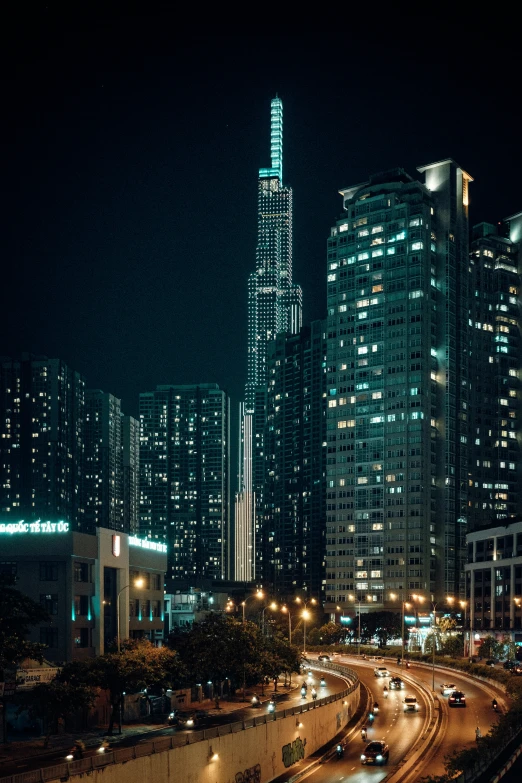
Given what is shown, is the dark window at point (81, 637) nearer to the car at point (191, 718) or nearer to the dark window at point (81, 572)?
the dark window at point (81, 572)

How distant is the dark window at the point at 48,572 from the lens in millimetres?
124188

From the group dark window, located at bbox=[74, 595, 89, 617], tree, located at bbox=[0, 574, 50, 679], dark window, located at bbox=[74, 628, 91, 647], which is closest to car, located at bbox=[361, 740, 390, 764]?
tree, located at bbox=[0, 574, 50, 679]

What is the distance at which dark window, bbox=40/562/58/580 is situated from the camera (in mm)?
124188

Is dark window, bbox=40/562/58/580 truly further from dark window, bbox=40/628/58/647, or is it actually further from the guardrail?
the guardrail

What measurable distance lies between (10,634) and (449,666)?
82764mm

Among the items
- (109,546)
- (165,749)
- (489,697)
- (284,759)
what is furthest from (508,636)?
(165,749)

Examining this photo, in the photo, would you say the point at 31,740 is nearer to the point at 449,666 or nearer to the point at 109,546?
Result: the point at 109,546

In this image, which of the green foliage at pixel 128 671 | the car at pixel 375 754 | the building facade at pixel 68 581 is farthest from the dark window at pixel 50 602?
the car at pixel 375 754

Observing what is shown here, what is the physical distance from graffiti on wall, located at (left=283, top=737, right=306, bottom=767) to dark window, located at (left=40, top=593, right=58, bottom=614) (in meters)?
42.9

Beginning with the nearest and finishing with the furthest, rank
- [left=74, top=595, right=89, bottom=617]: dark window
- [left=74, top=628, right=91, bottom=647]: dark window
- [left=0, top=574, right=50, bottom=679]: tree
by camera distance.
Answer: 1. [left=0, top=574, right=50, bottom=679]: tree
2. [left=74, top=628, right=91, bottom=647]: dark window
3. [left=74, top=595, right=89, bottom=617]: dark window

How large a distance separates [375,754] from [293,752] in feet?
26.7

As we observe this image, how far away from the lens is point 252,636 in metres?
126

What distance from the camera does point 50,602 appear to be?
405 ft

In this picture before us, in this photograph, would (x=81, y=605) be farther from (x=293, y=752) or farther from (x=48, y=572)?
(x=293, y=752)
